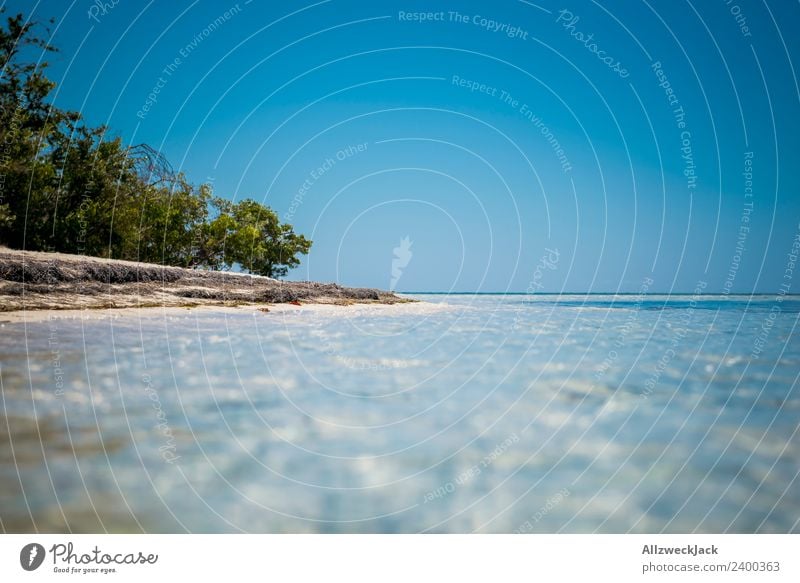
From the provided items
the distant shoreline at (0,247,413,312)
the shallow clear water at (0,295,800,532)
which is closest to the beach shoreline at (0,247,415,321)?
the distant shoreline at (0,247,413,312)

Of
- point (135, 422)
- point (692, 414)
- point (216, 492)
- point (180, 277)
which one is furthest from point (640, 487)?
point (180, 277)

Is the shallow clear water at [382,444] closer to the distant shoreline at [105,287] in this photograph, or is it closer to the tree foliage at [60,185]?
the distant shoreline at [105,287]

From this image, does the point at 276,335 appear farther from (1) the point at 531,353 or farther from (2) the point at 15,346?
(1) the point at 531,353

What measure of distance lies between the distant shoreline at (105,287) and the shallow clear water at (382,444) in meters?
6.82

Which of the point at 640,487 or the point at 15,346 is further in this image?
the point at 15,346

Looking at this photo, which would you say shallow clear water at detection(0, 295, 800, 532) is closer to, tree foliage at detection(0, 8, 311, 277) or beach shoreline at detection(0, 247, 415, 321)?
beach shoreline at detection(0, 247, 415, 321)

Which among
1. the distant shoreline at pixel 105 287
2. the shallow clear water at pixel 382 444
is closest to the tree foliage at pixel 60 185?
the distant shoreline at pixel 105 287

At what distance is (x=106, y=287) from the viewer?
17.2 m

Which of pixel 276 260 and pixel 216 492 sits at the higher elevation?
pixel 276 260

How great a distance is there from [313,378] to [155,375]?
6.63ft

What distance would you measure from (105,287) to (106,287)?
0.21 feet

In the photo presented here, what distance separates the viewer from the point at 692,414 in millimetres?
5340

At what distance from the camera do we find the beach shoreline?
13.8 meters

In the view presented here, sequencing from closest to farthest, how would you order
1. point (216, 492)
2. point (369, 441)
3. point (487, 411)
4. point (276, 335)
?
point (216, 492) < point (369, 441) < point (487, 411) < point (276, 335)
